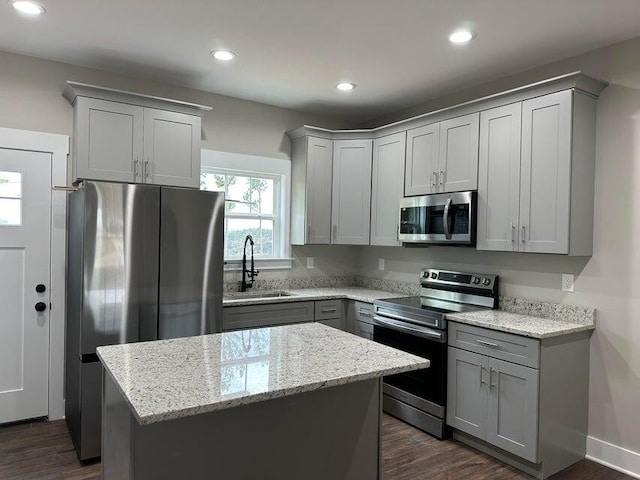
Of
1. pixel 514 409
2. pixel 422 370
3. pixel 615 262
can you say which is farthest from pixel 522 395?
pixel 615 262

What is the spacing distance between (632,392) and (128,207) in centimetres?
339

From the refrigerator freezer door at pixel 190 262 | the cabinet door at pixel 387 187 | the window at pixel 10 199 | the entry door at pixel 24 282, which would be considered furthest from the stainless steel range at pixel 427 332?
the window at pixel 10 199

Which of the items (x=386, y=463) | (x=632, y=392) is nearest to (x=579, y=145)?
(x=632, y=392)

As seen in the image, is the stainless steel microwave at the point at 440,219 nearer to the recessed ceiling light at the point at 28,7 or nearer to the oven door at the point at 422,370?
the oven door at the point at 422,370

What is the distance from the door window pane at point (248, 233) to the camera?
4238 mm

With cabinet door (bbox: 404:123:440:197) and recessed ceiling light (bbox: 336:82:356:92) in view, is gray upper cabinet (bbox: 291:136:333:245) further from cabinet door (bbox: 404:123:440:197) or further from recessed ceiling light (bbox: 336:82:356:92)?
cabinet door (bbox: 404:123:440:197)

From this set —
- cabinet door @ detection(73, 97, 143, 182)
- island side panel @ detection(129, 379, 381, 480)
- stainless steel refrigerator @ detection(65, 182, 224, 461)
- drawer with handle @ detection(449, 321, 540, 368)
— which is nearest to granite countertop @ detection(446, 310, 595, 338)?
drawer with handle @ detection(449, 321, 540, 368)

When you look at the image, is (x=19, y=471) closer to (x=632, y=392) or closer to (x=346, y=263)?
(x=346, y=263)

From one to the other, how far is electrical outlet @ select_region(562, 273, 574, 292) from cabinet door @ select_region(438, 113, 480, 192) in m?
0.86

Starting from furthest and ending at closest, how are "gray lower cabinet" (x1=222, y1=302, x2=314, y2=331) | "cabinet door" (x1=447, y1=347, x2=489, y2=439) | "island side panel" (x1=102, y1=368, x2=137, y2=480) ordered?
"gray lower cabinet" (x1=222, y1=302, x2=314, y2=331) → "cabinet door" (x1=447, y1=347, x2=489, y2=439) → "island side panel" (x1=102, y1=368, x2=137, y2=480)

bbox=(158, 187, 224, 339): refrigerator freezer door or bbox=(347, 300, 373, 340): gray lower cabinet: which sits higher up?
bbox=(158, 187, 224, 339): refrigerator freezer door

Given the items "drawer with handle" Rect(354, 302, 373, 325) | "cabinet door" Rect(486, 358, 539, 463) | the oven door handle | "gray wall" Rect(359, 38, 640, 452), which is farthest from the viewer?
"drawer with handle" Rect(354, 302, 373, 325)

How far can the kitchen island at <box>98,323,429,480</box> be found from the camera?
151 cm

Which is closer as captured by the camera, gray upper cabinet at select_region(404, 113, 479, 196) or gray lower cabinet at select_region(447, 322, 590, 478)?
gray lower cabinet at select_region(447, 322, 590, 478)
